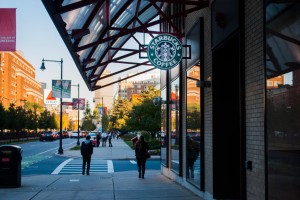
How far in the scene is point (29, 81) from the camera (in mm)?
181125

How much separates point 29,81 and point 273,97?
182785 millimetres

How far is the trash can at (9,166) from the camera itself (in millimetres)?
13750

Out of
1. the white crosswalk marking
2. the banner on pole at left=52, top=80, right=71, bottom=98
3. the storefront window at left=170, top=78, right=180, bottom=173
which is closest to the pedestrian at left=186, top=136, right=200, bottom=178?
the storefront window at left=170, top=78, right=180, bottom=173

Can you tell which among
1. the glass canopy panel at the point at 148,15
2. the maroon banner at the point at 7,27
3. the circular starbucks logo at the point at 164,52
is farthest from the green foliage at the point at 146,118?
the maroon banner at the point at 7,27

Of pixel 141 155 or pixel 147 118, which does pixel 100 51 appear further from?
pixel 147 118

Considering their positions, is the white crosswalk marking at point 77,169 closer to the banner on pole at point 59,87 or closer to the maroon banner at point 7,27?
the maroon banner at point 7,27

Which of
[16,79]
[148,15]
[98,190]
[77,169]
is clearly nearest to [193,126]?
[98,190]

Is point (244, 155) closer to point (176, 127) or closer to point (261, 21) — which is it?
point (261, 21)

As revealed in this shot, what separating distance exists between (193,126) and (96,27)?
532 cm

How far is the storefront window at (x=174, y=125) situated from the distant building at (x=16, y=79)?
113 m

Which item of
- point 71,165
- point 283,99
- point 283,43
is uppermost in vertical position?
point 283,43

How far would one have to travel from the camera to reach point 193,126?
39.6 ft

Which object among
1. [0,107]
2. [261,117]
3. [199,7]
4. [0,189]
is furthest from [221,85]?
[0,107]

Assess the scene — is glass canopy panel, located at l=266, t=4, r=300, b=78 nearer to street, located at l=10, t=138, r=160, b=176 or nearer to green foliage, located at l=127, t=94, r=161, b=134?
street, located at l=10, t=138, r=160, b=176
